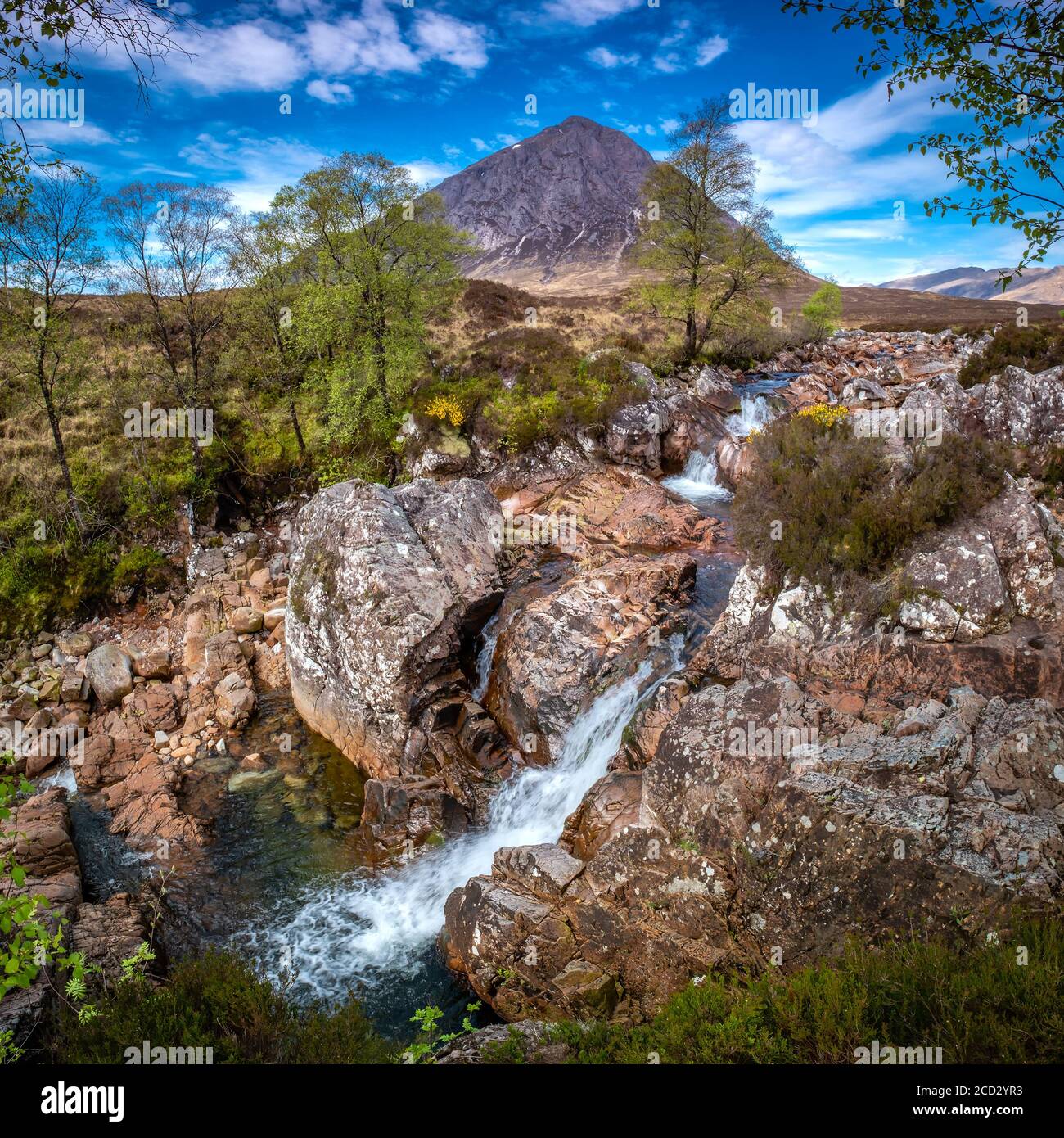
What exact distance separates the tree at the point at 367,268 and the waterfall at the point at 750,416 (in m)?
15.0

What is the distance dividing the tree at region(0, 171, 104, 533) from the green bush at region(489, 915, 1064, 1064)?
80.8 ft

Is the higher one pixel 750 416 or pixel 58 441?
pixel 750 416

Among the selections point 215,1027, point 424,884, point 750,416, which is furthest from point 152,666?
point 750,416

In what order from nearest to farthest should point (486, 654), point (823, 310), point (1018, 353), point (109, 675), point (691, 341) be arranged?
point (486, 654), point (109, 675), point (1018, 353), point (691, 341), point (823, 310)

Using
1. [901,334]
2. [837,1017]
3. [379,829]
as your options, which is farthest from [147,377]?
[901,334]

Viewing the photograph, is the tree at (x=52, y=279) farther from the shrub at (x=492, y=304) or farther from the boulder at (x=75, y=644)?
the shrub at (x=492, y=304)

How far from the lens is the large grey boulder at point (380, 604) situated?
1356 centimetres

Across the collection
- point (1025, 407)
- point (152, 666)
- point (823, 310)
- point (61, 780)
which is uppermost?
point (823, 310)

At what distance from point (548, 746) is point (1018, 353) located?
2133 cm

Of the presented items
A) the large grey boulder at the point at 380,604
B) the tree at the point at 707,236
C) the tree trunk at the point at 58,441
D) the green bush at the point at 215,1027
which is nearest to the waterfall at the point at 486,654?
the large grey boulder at the point at 380,604

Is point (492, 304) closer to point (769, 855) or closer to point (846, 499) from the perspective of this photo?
point (846, 499)

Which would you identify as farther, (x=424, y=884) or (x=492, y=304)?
(x=492, y=304)

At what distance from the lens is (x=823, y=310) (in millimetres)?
52750

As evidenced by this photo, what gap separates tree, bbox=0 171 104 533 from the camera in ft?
62.1
